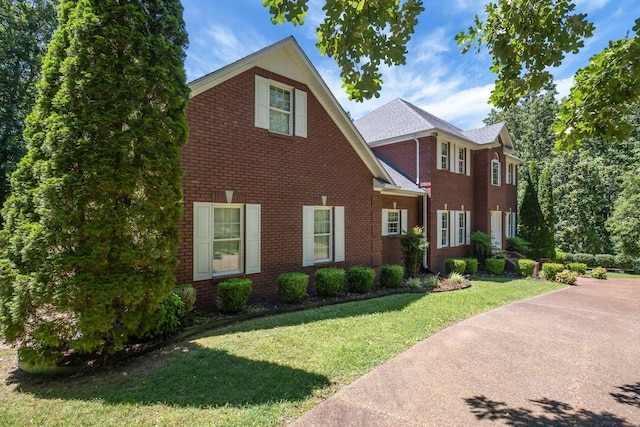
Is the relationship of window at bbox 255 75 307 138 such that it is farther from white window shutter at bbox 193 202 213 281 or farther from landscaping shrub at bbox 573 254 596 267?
landscaping shrub at bbox 573 254 596 267

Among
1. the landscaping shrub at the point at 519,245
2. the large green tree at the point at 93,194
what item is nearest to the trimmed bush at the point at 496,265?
the landscaping shrub at the point at 519,245

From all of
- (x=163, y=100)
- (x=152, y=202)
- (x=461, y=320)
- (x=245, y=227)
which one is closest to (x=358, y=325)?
(x=461, y=320)

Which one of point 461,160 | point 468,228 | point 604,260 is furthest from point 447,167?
point 604,260

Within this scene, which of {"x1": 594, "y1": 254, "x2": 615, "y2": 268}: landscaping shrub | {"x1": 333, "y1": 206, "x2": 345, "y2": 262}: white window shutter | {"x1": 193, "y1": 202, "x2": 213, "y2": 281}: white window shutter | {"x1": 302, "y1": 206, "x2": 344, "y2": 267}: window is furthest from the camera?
{"x1": 594, "y1": 254, "x2": 615, "y2": 268}: landscaping shrub

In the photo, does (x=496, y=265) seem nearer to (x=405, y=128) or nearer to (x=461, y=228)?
(x=461, y=228)

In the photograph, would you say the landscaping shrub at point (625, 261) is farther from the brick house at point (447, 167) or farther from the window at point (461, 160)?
the window at point (461, 160)

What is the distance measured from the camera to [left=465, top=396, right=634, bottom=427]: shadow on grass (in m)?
3.43

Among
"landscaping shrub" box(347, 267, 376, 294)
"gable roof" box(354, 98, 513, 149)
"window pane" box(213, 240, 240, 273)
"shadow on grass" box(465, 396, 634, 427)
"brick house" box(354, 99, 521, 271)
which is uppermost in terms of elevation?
"gable roof" box(354, 98, 513, 149)

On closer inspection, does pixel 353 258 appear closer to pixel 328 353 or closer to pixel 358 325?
pixel 358 325

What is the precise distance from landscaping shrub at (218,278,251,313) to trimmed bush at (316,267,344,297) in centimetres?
235

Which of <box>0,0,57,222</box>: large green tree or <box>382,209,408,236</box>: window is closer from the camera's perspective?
<box>382,209,408,236</box>: window

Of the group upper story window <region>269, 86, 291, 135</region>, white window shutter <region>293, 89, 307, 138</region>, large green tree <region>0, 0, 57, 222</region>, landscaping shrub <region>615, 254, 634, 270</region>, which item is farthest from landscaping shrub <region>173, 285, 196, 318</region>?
landscaping shrub <region>615, 254, 634, 270</region>

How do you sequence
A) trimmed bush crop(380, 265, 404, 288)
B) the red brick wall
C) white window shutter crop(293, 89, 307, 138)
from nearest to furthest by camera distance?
the red brick wall
white window shutter crop(293, 89, 307, 138)
trimmed bush crop(380, 265, 404, 288)

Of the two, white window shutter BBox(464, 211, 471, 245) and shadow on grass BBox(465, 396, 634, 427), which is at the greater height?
white window shutter BBox(464, 211, 471, 245)
